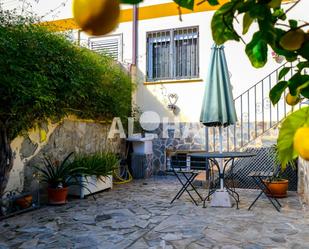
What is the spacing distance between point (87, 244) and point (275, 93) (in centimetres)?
316

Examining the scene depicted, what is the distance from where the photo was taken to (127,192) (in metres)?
6.55

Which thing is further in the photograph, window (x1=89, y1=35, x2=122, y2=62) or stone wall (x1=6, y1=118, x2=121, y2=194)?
window (x1=89, y1=35, x2=122, y2=62)

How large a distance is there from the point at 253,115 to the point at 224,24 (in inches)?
294

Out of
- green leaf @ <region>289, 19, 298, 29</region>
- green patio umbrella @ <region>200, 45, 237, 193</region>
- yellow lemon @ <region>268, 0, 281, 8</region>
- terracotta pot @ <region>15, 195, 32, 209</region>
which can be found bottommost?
terracotta pot @ <region>15, 195, 32, 209</region>

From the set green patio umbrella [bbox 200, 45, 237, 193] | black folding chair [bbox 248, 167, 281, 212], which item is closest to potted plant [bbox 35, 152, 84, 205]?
green patio umbrella [bbox 200, 45, 237, 193]

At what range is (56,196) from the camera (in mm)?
5445

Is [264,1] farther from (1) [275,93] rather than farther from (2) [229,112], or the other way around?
(2) [229,112]

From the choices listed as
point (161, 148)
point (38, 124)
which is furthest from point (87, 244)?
point (161, 148)

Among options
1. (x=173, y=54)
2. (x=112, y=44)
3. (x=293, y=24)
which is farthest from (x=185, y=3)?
(x=112, y=44)

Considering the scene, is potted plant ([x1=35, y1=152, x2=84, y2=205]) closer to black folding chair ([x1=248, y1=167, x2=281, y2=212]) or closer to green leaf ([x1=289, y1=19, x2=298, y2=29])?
black folding chair ([x1=248, y1=167, x2=281, y2=212])

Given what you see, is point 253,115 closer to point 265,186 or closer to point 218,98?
point 218,98

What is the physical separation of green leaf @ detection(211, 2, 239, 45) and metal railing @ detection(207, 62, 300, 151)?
23.3ft

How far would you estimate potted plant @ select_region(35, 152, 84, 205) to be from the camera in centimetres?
546

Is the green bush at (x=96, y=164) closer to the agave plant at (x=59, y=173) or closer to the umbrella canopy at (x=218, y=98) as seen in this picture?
the agave plant at (x=59, y=173)
